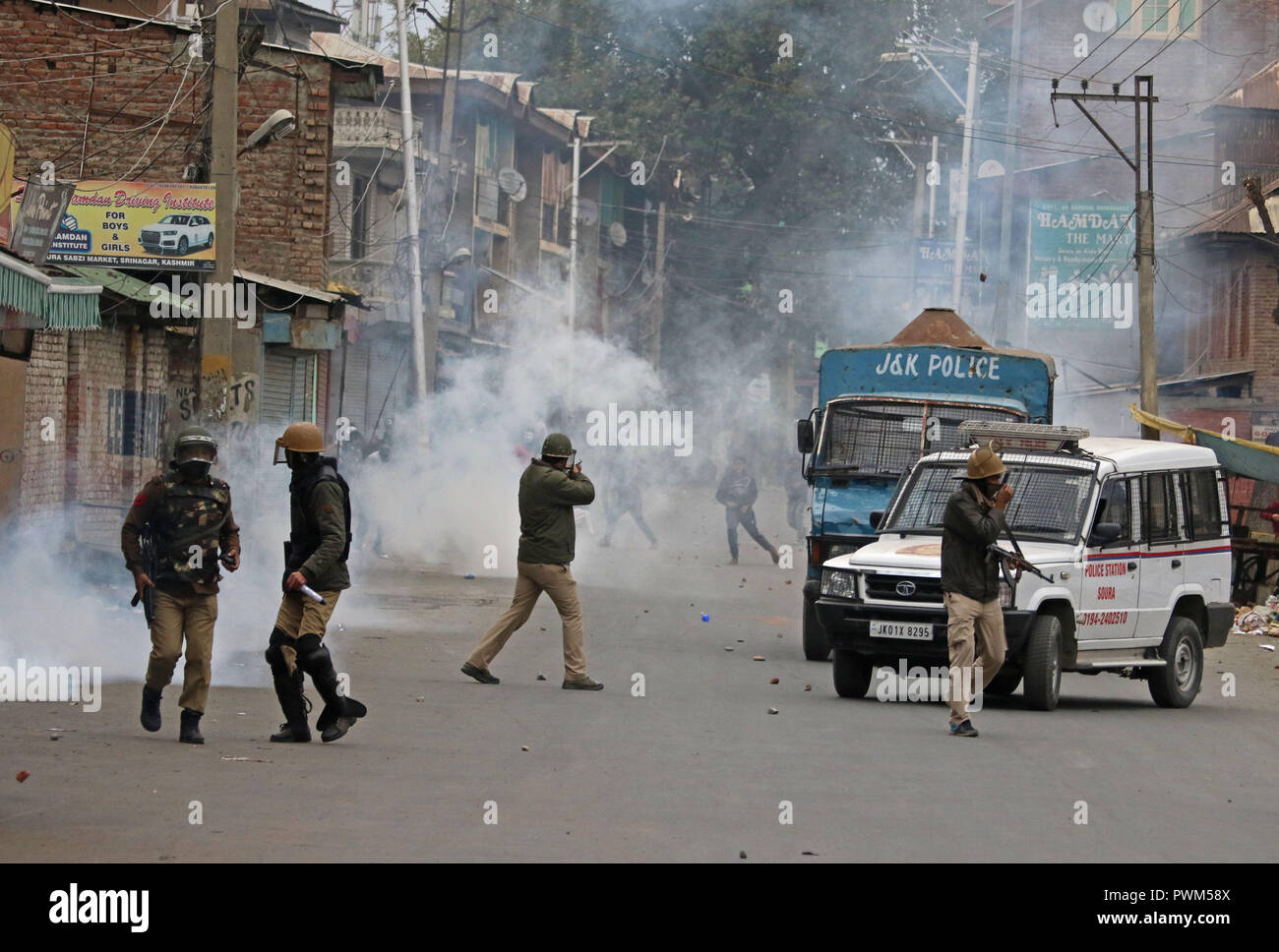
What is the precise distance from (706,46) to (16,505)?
41.6 meters

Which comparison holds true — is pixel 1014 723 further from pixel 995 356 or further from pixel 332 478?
pixel 995 356

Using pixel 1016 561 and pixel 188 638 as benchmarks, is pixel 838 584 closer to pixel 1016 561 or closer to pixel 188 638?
pixel 1016 561

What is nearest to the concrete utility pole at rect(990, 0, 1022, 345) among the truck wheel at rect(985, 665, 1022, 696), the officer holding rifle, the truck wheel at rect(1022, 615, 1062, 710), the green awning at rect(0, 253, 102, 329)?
the truck wheel at rect(985, 665, 1022, 696)

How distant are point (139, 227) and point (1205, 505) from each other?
10.0 m

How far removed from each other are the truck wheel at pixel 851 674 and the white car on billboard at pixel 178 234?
7.02 m

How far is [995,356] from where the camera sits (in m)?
16.9

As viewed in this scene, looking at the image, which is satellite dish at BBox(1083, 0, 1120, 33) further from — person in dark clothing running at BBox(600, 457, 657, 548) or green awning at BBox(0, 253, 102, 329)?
green awning at BBox(0, 253, 102, 329)

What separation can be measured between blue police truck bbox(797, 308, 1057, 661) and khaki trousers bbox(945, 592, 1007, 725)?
14.4ft

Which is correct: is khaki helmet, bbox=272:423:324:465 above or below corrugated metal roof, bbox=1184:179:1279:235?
below

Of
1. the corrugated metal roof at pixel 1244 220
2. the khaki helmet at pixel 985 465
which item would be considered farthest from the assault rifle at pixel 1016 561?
the corrugated metal roof at pixel 1244 220

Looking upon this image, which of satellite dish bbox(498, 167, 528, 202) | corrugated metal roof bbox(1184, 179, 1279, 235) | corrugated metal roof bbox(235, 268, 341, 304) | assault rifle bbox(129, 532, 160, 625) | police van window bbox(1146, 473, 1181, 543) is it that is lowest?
assault rifle bbox(129, 532, 160, 625)

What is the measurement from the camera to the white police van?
1206cm

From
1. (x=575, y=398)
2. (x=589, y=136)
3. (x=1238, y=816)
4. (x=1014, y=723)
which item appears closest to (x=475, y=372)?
(x=575, y=398)

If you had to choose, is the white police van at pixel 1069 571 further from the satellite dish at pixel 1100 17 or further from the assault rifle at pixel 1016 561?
the satellite dish at pixel 1100 17
